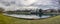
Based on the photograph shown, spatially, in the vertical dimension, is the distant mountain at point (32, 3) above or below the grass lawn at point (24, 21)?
above

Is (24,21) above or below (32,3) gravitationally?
below

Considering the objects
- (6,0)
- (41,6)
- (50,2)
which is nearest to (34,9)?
(41,6)

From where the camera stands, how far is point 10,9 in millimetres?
1143

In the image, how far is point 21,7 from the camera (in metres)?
1.15

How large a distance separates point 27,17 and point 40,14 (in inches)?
5.8

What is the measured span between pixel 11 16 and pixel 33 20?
Answer: 0.80 feet

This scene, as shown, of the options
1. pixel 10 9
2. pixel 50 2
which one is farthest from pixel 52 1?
pixel 10 9

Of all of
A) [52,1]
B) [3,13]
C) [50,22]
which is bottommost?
[50,22]

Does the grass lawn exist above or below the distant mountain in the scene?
below

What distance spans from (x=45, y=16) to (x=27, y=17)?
20 centimetres

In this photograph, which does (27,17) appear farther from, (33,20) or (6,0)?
(6,0)

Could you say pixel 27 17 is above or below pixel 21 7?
below

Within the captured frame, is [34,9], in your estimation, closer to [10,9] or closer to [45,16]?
[45,16]

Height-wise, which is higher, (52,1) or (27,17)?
(52,1)
